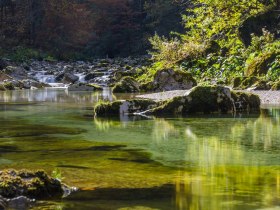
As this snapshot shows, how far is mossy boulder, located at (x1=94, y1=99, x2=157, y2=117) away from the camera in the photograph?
38.2ft

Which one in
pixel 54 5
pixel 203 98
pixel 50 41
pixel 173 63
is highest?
pixel 54 5

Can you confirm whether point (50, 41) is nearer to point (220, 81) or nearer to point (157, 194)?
point (220, 81)

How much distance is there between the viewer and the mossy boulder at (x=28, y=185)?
4098 mm

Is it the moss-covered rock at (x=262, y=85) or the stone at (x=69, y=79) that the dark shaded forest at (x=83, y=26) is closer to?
the stone at (x=69, y=79)

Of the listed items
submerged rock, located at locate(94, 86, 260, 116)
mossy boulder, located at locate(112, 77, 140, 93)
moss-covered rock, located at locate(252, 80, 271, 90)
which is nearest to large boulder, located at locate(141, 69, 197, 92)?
mossy boulder, located at locate(112, 77, 140, 93)

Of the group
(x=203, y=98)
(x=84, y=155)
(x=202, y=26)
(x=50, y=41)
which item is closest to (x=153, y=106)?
(x=203, y=98)

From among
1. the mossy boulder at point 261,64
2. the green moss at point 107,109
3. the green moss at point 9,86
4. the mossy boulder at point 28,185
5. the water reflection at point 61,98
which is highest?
the mossy boulder at point 261,64

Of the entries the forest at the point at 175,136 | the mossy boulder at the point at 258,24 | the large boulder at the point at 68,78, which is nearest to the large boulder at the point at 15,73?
the large boulder at the point at 68,78

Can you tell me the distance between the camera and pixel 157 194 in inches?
169

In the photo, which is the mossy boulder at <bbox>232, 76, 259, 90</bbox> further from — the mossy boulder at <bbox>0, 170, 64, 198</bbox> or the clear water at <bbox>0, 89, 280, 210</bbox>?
the mossy boulder at <bbox>0, 170, 64, 198</bbox>

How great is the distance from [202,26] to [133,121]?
44.3ft

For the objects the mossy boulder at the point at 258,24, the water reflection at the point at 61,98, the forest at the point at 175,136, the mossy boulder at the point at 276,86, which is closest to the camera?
the forest at the point at 175,136

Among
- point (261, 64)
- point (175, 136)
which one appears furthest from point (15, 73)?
point (175, 136)

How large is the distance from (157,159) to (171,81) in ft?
52.6
